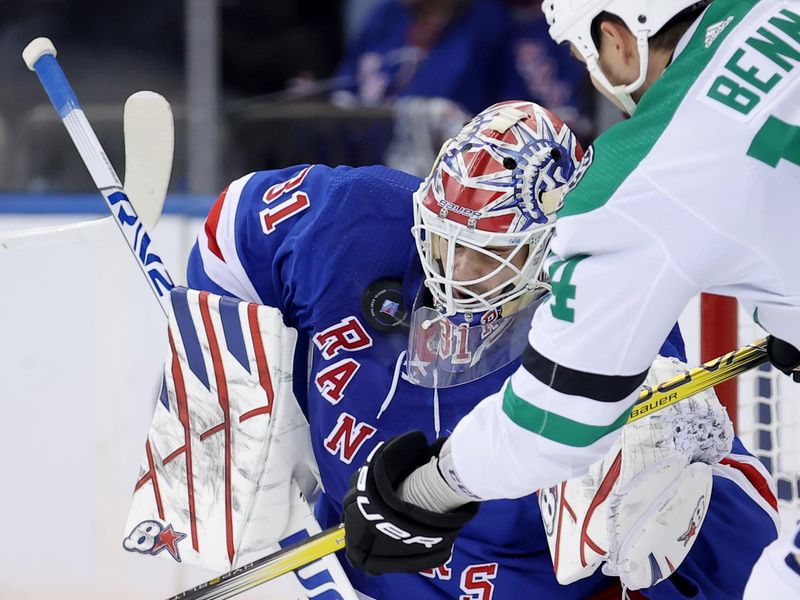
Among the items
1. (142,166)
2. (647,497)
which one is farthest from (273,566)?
(142,166)

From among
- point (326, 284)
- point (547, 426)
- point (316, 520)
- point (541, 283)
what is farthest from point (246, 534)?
point (547, 426)

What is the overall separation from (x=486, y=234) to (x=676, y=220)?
0.52 meters

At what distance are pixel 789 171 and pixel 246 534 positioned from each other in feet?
3.34

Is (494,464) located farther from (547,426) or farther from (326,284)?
(326,284)

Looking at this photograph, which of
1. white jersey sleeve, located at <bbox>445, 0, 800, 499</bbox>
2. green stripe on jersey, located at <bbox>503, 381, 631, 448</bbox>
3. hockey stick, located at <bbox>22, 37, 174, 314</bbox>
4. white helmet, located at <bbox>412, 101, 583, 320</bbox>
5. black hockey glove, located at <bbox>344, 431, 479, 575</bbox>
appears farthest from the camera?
hockey stick, located at <bbox>22, 37, 174, 314</bbox>

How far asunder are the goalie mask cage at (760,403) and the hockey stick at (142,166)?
0.95 metres

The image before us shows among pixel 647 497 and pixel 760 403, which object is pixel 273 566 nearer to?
pixel 647 497

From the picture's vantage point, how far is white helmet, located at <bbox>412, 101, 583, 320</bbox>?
172 centimetres

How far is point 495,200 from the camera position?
172 cm

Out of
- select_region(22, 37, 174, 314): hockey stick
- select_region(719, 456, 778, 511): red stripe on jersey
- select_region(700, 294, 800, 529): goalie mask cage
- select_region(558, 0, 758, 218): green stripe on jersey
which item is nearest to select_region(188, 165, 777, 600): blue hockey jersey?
select_region(719, 456, 778, 511): red stripe on jersey

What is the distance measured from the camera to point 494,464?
1.40 meters

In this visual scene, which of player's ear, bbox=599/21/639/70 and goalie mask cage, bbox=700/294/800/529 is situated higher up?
player's ear, bbox=599/21/639/70

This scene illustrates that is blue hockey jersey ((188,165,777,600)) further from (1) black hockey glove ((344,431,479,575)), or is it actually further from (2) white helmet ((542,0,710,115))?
(2) white helmet ((542,0,710,115))

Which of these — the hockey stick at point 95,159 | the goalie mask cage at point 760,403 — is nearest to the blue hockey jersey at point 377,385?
the hockey stick at point 95,159
